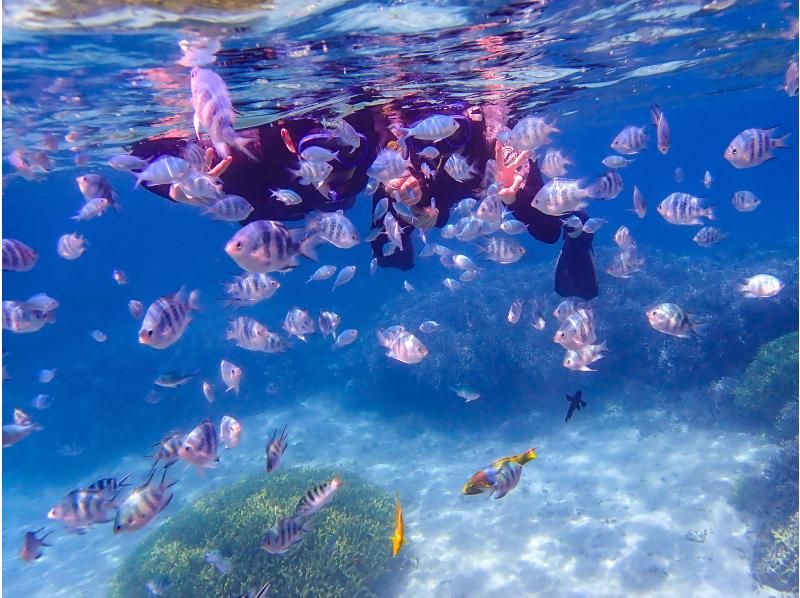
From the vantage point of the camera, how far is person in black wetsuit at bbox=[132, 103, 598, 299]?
7.21m

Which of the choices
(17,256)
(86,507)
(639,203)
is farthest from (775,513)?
(17,256)

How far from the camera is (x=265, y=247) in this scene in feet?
16.8

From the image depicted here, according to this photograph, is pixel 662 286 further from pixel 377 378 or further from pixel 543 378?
pixel 377 378

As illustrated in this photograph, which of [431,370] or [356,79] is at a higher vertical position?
[356,79]

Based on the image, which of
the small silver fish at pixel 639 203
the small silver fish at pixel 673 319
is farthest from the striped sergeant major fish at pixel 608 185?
the small silver fish at pixel 673 319

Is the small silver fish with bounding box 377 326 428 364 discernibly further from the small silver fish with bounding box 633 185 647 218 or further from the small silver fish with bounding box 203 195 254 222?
the small silver fish with bounding box 633 185 647 218

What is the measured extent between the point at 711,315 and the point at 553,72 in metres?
9.07

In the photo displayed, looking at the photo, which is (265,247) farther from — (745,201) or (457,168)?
(745,201)

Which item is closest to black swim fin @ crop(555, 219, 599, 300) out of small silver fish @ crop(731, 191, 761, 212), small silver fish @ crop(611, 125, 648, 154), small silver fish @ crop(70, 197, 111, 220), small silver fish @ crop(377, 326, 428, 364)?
small silver fish @ crop(611, 125, 648, 154)

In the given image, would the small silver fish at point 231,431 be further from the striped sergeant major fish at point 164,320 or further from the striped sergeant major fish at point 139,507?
the striped sergeant major fish at point 164,320

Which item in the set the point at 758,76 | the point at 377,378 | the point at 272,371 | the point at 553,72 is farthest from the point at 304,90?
the point at 758,76

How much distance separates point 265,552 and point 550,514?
20.6 feet

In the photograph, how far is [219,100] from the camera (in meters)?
3.63

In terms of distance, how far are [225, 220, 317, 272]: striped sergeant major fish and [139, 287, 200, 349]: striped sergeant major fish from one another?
1.10m
